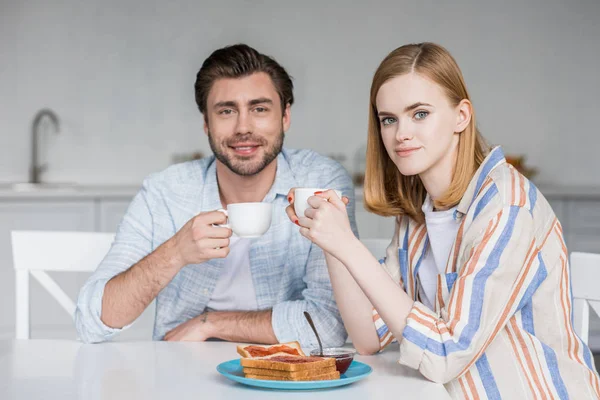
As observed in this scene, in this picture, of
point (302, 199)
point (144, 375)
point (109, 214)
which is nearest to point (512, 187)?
point (302, 199)

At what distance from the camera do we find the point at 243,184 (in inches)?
77.9

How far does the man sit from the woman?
0.31 meters

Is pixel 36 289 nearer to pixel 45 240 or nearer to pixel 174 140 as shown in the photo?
pixel 174 140

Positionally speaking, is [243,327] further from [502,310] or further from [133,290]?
[502,310]

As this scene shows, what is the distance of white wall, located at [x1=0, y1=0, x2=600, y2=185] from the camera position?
438 centimetres

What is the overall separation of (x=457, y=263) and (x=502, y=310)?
131 mm

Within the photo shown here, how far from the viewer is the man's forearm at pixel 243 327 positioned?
166 cm

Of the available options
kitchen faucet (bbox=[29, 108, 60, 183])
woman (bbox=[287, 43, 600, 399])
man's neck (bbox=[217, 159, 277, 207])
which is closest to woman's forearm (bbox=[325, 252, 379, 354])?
woman (bbox=[287, 43, 600, 399])

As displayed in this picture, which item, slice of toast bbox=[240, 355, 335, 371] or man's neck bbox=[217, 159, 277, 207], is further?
man's neck bbox=[217, 159, 277, 207]

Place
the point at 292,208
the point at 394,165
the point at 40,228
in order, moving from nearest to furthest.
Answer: the point at 292,208 < the point at 394,165 < the point at 40,228

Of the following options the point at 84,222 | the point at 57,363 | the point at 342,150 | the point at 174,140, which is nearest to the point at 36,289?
the point at 84,222

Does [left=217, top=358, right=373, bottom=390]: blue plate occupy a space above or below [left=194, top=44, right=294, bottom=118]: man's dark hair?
below

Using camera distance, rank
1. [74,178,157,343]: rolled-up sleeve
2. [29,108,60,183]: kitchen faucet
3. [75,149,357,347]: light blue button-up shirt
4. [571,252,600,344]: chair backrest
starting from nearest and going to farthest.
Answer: [571,252,600,344]: chair backrest < [74,178,157,343]: rolled-up sleeve < [75,149,357,347]: light blue button-up shirt < [29,108,60,183]: kitchen faucet

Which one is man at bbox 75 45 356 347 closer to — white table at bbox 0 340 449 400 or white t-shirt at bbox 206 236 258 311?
white t-shirt at bbox 206 236 258 311
